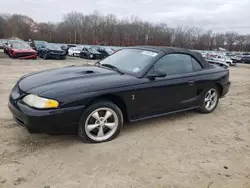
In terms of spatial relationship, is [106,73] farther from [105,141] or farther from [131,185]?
[131,185]

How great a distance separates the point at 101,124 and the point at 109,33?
7838 cm

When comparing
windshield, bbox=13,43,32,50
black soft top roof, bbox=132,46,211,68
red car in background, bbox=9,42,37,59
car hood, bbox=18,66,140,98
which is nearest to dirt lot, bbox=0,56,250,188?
car hood, bbox=18,66,140,98

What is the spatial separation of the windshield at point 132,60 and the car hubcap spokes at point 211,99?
1654 millimetres

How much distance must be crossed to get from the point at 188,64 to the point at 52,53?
1852 cm

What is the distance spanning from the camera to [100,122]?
10.9 ft

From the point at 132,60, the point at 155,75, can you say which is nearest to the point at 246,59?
the point at 132,60

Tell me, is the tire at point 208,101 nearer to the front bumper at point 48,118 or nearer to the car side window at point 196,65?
the car side window at point 196,65

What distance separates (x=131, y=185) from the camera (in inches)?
96.3

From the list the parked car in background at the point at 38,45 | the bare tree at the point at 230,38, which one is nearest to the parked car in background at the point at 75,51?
the parked car in background at the point at 38,45

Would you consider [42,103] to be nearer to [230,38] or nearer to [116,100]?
[116,100]

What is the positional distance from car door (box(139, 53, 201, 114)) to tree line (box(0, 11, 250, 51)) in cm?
6897

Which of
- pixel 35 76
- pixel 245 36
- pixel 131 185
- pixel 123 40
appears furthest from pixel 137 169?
pixel 245 36

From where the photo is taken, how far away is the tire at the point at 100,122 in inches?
126

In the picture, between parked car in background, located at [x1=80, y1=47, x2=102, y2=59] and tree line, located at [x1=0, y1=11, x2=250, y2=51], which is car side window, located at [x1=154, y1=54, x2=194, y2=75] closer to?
parked car in background, located at [x1=80, y1=47, x2=102, y2=59]
